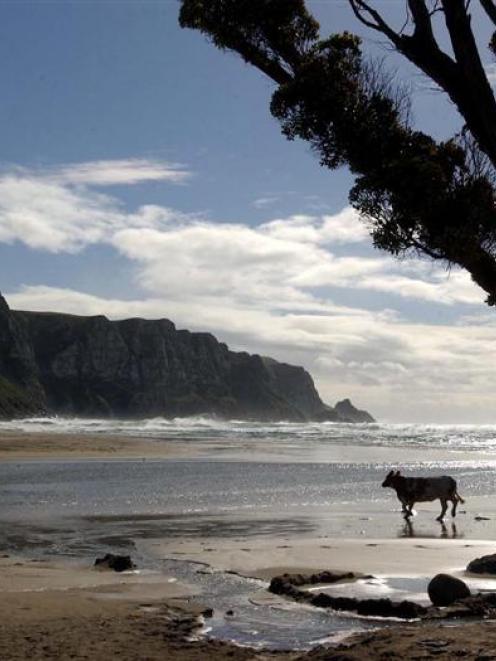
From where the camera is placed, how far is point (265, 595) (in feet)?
37.5

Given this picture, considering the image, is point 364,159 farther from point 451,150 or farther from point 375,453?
point 375,453

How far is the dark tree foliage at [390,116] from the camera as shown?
30.0 ft

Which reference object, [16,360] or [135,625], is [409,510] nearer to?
[135,625]

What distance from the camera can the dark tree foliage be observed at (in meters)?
9.16

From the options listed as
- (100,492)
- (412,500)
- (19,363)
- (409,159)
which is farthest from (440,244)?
(19,363)

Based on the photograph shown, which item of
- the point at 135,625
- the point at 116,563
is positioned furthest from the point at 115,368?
the point at 135,625

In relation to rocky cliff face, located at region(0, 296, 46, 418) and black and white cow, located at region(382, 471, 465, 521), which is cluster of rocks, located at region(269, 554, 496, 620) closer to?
black and white cow, located at region(382, 471, 465, 521)

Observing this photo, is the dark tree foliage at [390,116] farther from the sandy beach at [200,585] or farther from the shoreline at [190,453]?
the shoreline at [190,453]

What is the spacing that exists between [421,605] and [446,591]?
0.39 metres

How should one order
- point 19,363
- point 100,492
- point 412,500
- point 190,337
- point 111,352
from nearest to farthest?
point 412,500 → point 100,492 → point 19,363 → point 111,352 → point 190,337

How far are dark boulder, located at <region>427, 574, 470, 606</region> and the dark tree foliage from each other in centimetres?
365

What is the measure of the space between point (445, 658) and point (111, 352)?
168362 millimetres

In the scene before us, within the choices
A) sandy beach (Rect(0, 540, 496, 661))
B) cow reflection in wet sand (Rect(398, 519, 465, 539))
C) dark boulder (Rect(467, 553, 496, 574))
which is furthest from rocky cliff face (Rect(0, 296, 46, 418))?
dark boulder (Rect(467, 553, 496, 574))

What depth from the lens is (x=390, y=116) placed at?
1054cm
